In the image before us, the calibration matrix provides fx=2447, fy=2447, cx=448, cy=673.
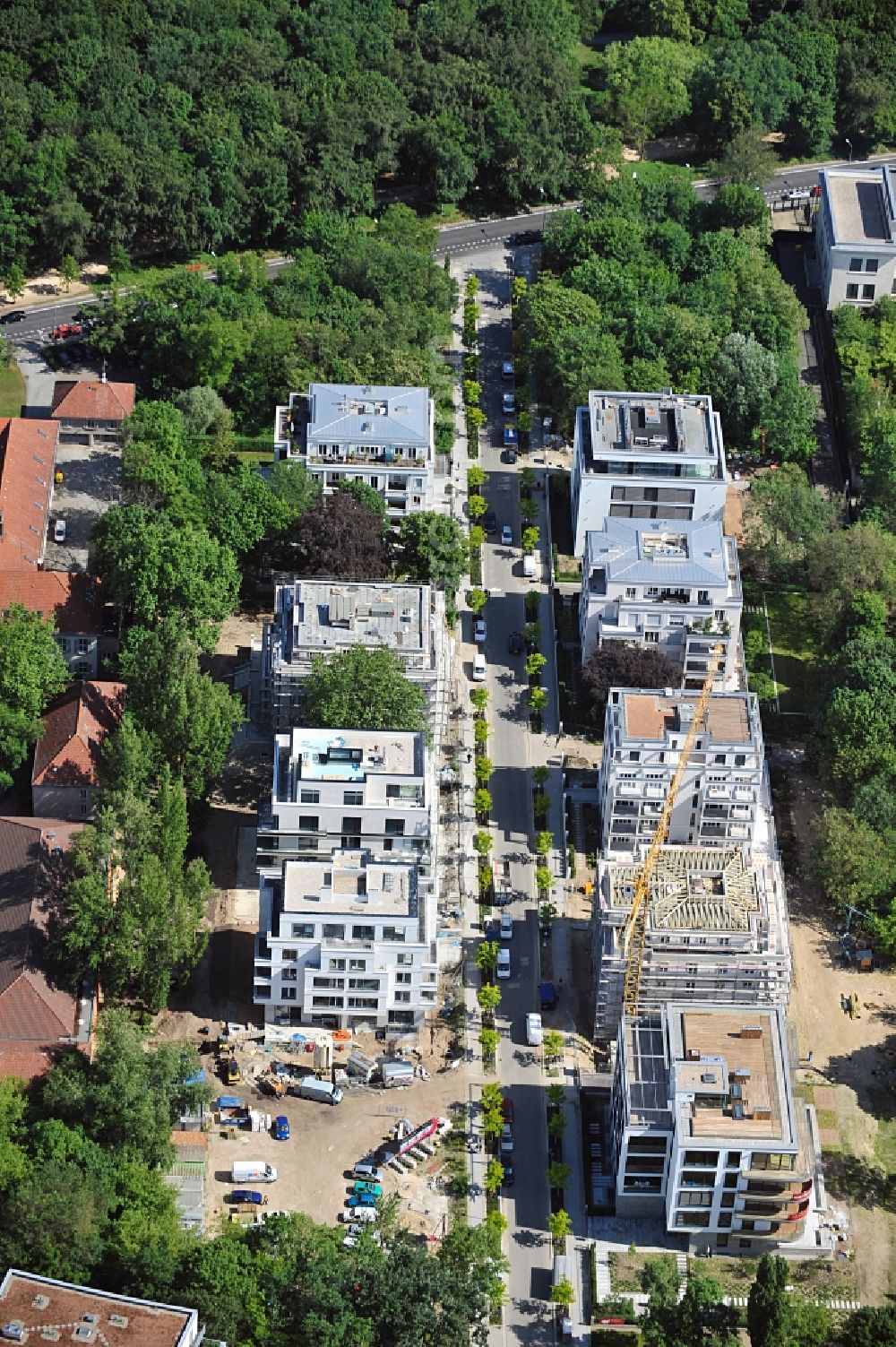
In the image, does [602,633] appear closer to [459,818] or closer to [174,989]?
[459,818]

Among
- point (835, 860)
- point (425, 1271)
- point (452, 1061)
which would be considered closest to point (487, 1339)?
point (425, 1271)

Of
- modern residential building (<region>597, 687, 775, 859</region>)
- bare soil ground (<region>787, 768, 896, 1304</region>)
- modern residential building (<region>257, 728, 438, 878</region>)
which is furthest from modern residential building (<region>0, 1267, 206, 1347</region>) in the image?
modern residential building (<region>597, 687, 775, 859</region>)

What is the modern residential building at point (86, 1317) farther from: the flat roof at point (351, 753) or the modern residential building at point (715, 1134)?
the flat roof at point (351, 753)

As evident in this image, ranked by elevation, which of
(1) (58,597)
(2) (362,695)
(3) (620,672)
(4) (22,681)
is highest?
(1) (58,597)

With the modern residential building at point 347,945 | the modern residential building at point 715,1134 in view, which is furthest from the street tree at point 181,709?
the modern residential building at point 715,1134

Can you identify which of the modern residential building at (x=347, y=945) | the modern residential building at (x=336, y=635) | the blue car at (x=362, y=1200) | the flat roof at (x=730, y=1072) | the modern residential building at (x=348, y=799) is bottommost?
the blue car at (x=362, y=1200)

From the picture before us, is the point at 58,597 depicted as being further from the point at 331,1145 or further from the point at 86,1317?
the point at 86,1317

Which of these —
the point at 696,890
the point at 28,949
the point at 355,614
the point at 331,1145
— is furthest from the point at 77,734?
the point at 696,890
